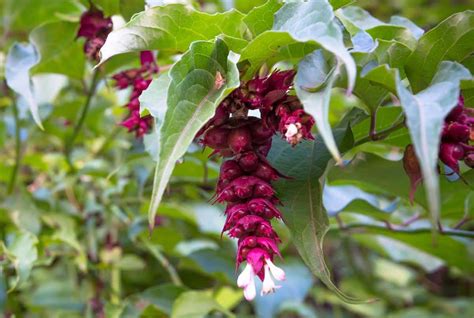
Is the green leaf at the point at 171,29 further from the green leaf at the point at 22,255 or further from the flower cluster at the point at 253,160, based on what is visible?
the green leaf at the point at 22,255

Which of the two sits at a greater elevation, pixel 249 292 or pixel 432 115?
pixel 432 115

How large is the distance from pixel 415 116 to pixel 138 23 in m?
0.25

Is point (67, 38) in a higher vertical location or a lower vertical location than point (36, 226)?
higher

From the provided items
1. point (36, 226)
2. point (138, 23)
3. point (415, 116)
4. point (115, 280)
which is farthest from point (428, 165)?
point (115, 280)

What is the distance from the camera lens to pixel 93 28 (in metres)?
0.78

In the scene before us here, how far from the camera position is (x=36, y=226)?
3.23 feet

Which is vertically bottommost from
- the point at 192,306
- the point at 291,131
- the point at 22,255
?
the point at 192,306

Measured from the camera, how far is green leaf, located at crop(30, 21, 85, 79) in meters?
0.82

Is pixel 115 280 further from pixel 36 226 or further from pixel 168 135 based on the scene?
pixel 168 135

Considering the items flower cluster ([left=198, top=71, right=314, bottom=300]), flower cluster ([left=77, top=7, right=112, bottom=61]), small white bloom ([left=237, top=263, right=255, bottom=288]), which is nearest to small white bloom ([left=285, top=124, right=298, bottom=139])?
flower cluster ([left=198, top=71, right=314, bottom=300])

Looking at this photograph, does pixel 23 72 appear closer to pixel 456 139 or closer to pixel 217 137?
pixel 217 137

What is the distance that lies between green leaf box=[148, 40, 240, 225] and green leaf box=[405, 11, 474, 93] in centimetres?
17

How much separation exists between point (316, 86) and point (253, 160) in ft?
0.28

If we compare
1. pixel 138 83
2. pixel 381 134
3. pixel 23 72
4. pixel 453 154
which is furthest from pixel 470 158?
pixel 23 72
